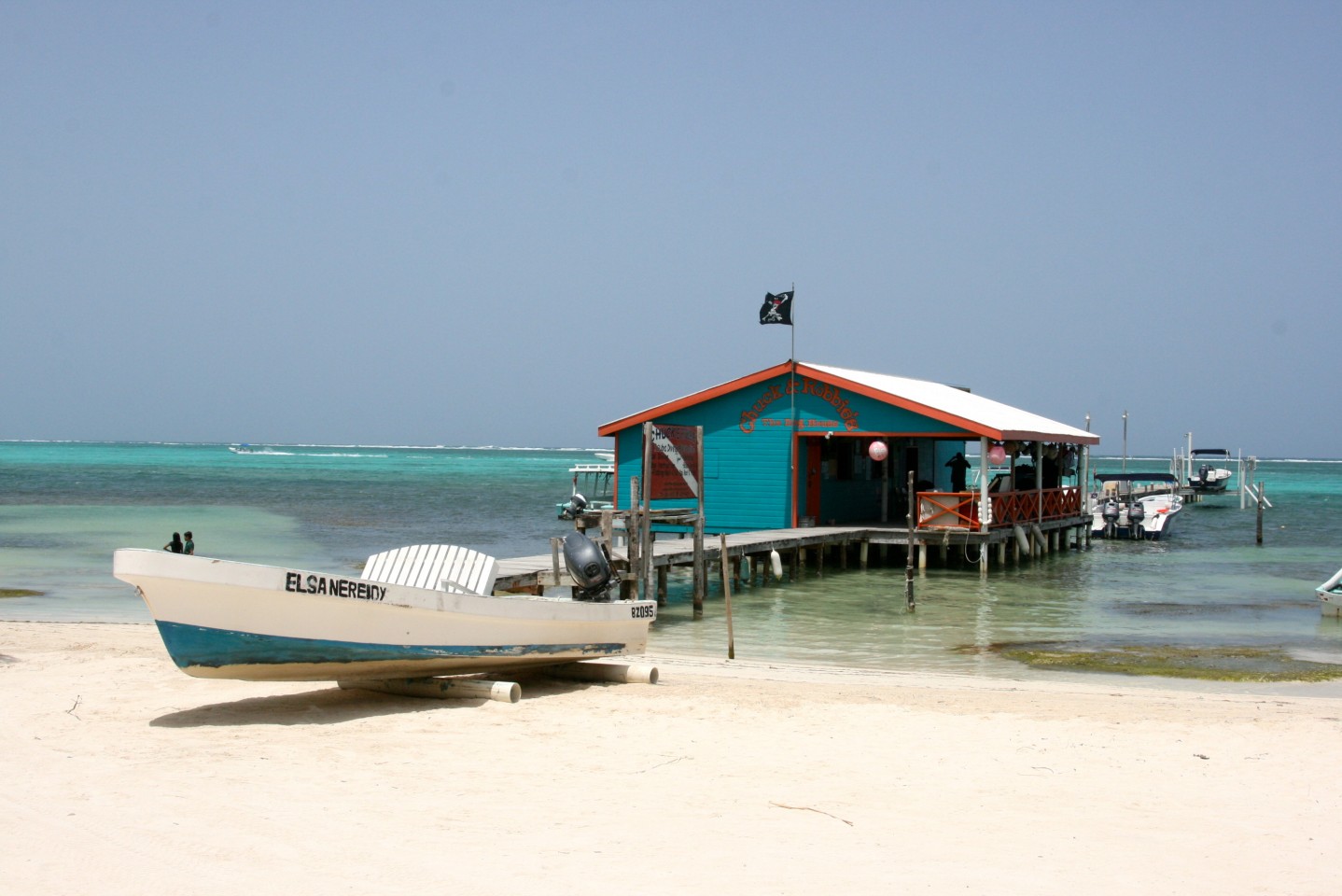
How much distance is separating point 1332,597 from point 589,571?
13.7 meters

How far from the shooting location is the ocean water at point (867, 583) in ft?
56.4

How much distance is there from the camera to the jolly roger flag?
2405cm

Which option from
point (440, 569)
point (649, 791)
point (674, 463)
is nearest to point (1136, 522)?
point (674, 463)

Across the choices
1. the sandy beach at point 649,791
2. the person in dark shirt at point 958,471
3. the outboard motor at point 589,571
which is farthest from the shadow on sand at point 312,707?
the person in dark shirt at point 958,471

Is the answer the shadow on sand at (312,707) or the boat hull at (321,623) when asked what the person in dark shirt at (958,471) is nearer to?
the boat hull at (321,623)

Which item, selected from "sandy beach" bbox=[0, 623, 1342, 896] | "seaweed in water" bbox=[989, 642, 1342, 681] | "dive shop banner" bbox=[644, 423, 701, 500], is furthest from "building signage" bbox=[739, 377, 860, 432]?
"sandy beach" bbox=[0, 623, 1342, 896]

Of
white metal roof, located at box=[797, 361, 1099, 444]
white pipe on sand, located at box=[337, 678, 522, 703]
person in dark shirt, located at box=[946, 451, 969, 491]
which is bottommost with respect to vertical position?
white pipe on sand, located at box=[337, 678, 522, 703]

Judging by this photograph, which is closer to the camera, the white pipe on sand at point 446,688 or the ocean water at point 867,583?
the white pipe on sand at point 446,688

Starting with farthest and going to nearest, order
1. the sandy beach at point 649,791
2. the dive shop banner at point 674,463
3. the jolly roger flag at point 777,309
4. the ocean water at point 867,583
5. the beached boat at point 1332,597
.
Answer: the jolly roger flag at point 777,309 → the beached boat at point 1332,597 → the dive shop banner at point 674,463 → the ocean water at point 867,583 → the sandy beach at point 649,791

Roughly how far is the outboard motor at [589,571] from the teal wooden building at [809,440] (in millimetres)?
12557

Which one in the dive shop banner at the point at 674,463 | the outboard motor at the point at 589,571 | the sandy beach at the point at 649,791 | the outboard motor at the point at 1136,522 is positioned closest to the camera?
the sandy beach at the point at 649,791

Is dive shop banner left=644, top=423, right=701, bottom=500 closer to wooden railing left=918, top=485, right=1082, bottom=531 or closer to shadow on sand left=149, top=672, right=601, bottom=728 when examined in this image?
shadow on sand left=149, top=672, right=601, bottom=728

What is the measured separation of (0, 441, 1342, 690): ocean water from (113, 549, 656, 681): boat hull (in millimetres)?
5401

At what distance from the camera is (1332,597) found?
66.0 feet
